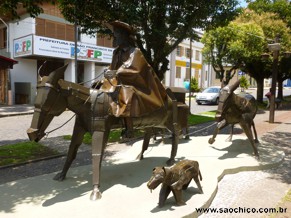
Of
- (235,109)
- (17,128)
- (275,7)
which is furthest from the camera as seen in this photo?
(275,7)

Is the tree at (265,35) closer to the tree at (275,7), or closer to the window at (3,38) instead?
the tree at (275,7)

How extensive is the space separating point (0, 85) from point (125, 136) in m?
19.7

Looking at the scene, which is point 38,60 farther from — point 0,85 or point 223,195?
point 223,195

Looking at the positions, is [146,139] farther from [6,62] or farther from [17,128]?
[6,62]

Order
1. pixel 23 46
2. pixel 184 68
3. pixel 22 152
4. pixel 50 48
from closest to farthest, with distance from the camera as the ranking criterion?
pixel 22 152
pixel 23 46
pixel 50 48
pixel 184 68

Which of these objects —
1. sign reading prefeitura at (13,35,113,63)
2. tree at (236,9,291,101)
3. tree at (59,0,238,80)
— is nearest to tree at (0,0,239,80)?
tree at (59,0,238,80)

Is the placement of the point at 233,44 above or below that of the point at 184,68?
above

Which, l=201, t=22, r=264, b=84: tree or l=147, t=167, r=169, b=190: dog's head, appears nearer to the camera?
l=147, t=167, r=169, b=190: dog's head

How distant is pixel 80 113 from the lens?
5305mm

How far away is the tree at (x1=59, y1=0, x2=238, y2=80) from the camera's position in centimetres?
1134

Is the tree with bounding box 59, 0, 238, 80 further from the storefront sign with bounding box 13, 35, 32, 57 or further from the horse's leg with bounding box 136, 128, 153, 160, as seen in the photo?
the storefront sign with bounding box 13, 35, 32, 57

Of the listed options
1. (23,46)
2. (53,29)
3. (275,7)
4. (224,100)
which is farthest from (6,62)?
(275,7)

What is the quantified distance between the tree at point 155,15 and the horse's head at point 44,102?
6.89m

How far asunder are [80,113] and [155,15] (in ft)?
26.8
